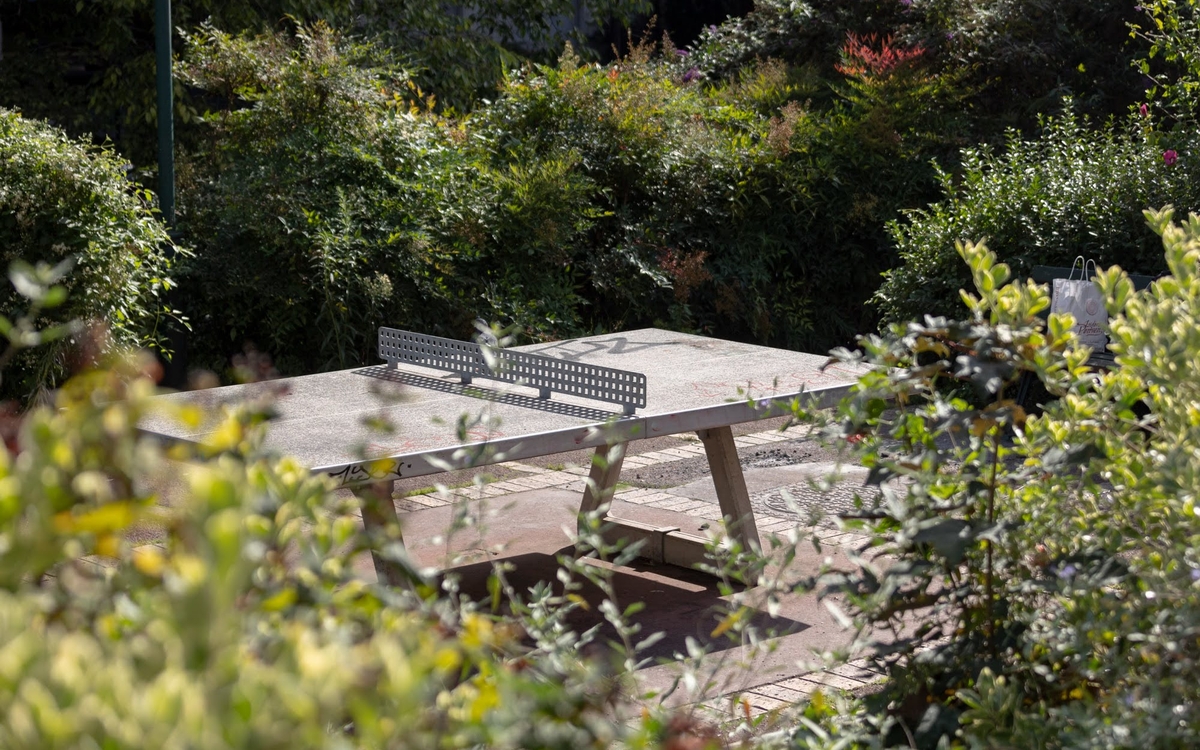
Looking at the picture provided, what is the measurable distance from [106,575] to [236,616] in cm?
56

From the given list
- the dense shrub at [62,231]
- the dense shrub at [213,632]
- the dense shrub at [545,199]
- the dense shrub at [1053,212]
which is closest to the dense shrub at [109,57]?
the dense shrub at [545,199]

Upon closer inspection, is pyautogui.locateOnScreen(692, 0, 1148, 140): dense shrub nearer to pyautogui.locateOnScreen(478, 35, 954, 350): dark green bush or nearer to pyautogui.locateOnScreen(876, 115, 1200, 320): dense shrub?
pyautogui.locateOnScreen(478, 35, 954, 350): dark green bush

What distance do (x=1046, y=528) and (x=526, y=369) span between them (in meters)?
3.21

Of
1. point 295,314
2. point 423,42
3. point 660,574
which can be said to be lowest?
point 660,574

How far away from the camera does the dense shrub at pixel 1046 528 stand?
6.83 feet

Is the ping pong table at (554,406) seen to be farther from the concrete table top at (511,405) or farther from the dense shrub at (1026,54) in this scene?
the dense shrub at (1026,54)

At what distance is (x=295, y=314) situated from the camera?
9.30 m

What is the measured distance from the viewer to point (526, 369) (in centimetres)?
546

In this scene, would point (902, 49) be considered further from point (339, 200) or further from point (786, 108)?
point (339, 200)

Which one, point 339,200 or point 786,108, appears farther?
point 786,108

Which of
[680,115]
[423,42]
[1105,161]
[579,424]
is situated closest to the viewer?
[579,424]

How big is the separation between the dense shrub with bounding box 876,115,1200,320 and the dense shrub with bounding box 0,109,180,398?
5.31m

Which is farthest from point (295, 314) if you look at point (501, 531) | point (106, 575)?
point (106, 575)

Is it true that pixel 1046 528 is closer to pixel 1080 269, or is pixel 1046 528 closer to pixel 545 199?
pixel 1080 269
